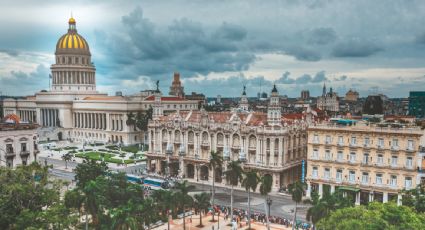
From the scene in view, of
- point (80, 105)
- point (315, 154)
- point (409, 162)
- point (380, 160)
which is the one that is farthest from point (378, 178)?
point (80, 105)

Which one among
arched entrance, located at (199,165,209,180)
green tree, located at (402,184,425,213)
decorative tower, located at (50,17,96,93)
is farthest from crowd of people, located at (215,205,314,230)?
decorative tower, located at (50,17,96,93)

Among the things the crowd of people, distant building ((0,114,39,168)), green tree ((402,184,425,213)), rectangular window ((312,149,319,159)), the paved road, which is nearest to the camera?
green tree ((402,184,425,213))

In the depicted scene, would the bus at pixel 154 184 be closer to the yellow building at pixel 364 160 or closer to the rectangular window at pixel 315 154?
the yellow building at pixel 364 160

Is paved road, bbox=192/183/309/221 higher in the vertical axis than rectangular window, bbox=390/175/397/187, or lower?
lower

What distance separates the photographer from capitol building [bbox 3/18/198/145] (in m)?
154

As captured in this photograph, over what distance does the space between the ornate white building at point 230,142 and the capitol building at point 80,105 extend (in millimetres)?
53022

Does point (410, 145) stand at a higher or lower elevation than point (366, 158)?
higher

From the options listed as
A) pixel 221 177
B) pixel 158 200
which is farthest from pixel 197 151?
pixel 158 200

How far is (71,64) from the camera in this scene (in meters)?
182

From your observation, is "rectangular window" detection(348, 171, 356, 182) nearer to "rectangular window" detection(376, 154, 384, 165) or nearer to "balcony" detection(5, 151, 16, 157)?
"rectangular window" detection(376, 154, 384, 165)

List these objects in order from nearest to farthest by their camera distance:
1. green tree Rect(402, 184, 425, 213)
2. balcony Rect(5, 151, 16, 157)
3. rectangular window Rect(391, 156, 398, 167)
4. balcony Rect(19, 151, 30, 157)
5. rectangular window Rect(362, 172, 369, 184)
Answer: green tree Rect(402, 184, 425, 213) → rectangular window Rect(391, 156, 398, 167) → rectangular window Rect(362, 172, 369, 184) → balcony Rect(5, 151, 16, 157) → balcony Rect(19, 151, 30, 157)

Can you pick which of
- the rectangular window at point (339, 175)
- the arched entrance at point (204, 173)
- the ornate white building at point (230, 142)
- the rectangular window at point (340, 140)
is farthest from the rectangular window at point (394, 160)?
the arched entrance at point (204, 173)

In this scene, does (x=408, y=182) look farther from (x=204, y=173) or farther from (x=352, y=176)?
(x=204, y=173)

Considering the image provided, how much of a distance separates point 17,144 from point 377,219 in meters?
64.3
